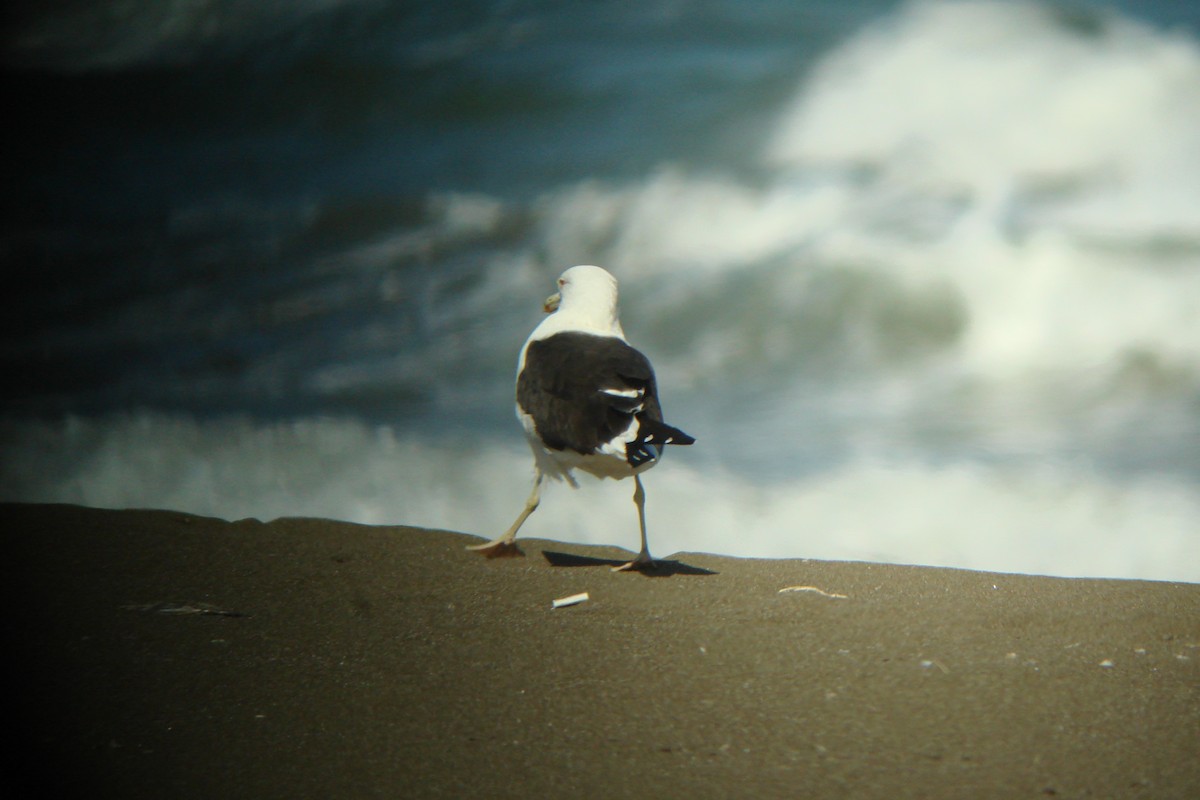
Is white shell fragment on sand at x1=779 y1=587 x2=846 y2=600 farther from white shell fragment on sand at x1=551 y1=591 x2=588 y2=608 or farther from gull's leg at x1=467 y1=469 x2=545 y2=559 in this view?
gull's leg at x1=467 y1=469 x2=545 y2=559

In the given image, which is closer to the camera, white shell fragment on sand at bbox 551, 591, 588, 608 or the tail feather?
white shell fragment on sand at bbox 551, 591, 588, 608

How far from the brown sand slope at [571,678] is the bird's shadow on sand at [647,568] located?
5.2 inches

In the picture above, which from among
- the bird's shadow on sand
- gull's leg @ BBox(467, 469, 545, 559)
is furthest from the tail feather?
gull's leg @ BBox(467, 469, 545, 559)

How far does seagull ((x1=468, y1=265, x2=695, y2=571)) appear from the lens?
547 cm

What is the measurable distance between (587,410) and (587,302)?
1.31 metres

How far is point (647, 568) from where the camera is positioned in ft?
18.7

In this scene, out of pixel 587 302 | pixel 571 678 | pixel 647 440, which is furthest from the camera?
pixel 587 302

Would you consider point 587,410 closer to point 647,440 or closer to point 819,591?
point 647,440

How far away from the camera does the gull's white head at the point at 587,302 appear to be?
21.4ft

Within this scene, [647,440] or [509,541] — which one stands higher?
[647,440]

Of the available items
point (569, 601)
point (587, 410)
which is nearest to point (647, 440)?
point (587, 410)

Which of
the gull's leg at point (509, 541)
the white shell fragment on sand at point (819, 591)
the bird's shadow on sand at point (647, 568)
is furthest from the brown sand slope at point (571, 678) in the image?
the gull's leg at point (509, 541)

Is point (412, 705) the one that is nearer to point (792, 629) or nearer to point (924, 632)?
point (792, 629)

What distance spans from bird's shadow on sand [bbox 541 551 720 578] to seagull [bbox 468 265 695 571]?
3.6 inches
